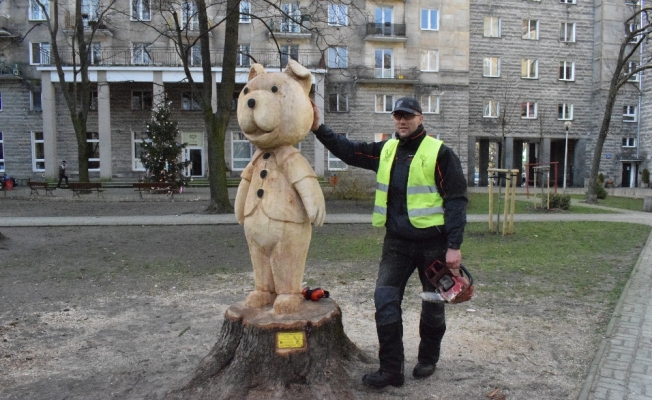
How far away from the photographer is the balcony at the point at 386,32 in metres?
31.6

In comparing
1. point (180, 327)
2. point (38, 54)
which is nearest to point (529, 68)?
point (38, 54)

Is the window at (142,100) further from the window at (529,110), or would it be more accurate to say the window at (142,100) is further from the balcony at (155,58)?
the window at (529,110)

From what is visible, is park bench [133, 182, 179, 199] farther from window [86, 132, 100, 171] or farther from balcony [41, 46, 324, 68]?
window [86, 132, 100, 171]

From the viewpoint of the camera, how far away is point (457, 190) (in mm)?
3807

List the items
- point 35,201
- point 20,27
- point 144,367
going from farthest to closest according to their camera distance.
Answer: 1. point 20,27
2. point 35,201
3. point 144,367

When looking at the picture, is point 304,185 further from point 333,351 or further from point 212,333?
point 212,333

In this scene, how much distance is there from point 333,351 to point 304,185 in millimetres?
1270

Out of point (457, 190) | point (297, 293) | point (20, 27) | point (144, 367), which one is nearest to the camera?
point (457, 190)

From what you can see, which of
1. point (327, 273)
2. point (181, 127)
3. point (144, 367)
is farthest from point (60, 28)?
point (144, 367)

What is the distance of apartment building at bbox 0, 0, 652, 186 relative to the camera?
3028 centimetres

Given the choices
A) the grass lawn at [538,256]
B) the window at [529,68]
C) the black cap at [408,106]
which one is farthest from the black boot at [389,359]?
the window at [529,68]

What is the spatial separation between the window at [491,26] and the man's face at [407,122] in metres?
33.9

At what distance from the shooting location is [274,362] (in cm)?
374

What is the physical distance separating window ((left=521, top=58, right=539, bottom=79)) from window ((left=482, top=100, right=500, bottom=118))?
277 cm
